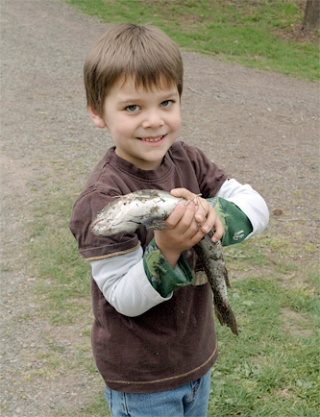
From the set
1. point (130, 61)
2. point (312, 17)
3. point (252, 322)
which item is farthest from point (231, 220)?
point (312, 17)

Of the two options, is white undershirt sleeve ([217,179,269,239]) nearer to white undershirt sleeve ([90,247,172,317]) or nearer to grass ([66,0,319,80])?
white undershirt sleeve ([90,247,172,317])

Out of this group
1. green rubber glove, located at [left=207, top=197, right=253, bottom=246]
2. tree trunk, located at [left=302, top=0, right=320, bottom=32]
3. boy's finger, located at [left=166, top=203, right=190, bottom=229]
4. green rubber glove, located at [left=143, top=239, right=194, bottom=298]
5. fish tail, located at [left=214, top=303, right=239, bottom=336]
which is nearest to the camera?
boy's finger, located at [left=166, top=203, right=190, bottom=229]

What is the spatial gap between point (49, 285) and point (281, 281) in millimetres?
1621

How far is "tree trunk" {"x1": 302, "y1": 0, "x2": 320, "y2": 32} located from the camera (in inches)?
536

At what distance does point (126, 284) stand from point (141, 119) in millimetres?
517

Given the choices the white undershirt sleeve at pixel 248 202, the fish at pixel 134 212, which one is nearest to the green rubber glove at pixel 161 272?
the fish at pixel 134 212

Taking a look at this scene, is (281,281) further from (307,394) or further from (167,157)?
(167,157)

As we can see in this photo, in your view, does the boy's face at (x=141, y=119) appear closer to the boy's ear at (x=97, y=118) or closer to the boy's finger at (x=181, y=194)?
the boy's ear at (x=97, y=118)

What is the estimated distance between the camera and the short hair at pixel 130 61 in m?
2.06

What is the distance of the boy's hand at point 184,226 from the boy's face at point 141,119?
0.31 m

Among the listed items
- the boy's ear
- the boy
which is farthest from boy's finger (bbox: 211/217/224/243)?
the boy's ear

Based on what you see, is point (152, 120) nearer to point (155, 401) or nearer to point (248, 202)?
Result: point (248, 202)

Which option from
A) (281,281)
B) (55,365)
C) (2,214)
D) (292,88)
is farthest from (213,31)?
(55,365)

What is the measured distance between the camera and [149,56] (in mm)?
2078
